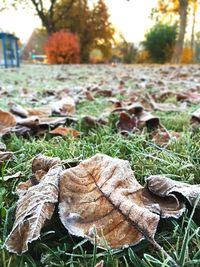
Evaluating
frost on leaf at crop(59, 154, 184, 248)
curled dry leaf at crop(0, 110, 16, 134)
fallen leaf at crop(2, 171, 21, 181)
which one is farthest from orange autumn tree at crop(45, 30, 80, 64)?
frost on leaf at crop(59, 154, 184, 248)

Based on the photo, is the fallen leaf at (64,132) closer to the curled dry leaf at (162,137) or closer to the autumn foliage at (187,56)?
the curled dry leaf at (162,137)

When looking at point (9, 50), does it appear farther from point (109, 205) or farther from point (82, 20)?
point (109, 205)

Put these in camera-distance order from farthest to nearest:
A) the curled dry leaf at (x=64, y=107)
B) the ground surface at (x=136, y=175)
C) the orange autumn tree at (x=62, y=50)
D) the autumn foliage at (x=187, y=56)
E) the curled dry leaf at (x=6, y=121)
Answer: the autumn foliage at (x=187, y=56), the orange autumn tree at (x=62, y=50), the curled dry leaf at (x=64, y=107), the curled dry leaf at (x=6, y=121), the ground surface at (x=136, y=175)

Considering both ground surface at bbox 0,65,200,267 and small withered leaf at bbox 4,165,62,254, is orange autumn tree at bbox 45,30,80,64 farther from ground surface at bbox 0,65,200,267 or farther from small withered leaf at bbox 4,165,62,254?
small withered leaf at bbox 4,165,62,254

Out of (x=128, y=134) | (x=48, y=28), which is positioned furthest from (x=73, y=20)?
(x=128, y=134)

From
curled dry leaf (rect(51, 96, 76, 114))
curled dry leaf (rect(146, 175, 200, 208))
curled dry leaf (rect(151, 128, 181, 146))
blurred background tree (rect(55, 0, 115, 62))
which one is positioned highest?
blurred background tree (rect(55, 0, 115, 62))

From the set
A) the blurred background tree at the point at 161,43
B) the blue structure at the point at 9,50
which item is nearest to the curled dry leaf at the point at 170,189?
the blue structure at the point at 9,50

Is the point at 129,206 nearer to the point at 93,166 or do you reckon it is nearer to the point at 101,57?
the point at 93,166
